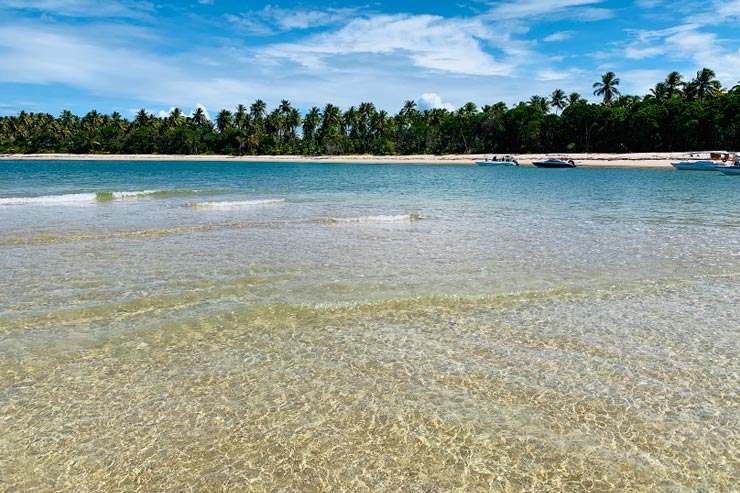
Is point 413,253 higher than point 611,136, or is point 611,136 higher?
point 611,136

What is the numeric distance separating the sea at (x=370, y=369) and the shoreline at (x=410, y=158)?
8355cm

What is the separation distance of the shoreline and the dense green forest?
6.85m

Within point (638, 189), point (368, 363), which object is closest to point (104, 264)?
point (368, 363)

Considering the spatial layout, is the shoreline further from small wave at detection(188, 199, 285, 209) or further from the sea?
the sea

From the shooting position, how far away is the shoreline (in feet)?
299

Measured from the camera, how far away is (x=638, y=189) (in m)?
40.5

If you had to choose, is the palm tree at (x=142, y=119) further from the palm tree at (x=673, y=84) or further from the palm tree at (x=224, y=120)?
the palm tree at (x=673, y=84)

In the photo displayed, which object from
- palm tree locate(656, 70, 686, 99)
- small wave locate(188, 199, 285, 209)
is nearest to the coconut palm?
palm tree locate(656, 70, 686, 99)

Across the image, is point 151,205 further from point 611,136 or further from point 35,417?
point 611,136

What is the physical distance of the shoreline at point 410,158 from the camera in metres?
91.0

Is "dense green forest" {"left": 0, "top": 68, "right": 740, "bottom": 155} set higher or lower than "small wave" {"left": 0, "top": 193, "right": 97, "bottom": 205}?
higher

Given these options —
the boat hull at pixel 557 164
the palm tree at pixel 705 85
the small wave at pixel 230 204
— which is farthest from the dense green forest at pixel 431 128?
the small wave at pixel 230 204

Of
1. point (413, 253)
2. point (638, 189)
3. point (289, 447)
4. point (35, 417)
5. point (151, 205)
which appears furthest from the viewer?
point (638, 189)

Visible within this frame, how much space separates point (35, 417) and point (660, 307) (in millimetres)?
9634
